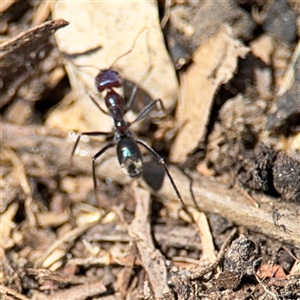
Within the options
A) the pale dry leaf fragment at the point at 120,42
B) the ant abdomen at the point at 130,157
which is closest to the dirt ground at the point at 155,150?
the pale dry leaf fragment at the point at 120,42

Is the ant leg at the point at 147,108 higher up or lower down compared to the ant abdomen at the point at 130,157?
higher up

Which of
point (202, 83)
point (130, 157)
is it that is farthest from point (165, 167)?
point (202, 83)

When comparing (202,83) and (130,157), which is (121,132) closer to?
(130,157)

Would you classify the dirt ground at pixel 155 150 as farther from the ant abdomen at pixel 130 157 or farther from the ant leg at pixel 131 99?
the ant abdomen at pixel 130 157

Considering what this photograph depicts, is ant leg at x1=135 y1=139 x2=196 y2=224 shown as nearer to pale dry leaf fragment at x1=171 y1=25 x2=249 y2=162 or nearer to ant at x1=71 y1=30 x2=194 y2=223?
ant at x1=71 y1=30 x2=194 y2=223

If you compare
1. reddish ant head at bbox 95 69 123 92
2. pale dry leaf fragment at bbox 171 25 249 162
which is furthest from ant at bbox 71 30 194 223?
pale dry leaf fragment at bbox 171 25 249 162

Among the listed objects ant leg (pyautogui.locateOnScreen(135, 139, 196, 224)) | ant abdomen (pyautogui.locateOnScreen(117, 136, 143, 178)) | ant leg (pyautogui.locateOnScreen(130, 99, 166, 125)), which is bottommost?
ant leg (pyautogui.locateOnScreen(135, 139, 196, 224))

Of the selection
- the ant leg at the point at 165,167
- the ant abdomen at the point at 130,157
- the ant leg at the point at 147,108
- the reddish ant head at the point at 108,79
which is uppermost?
the reddish ant head at the point at 108,79
